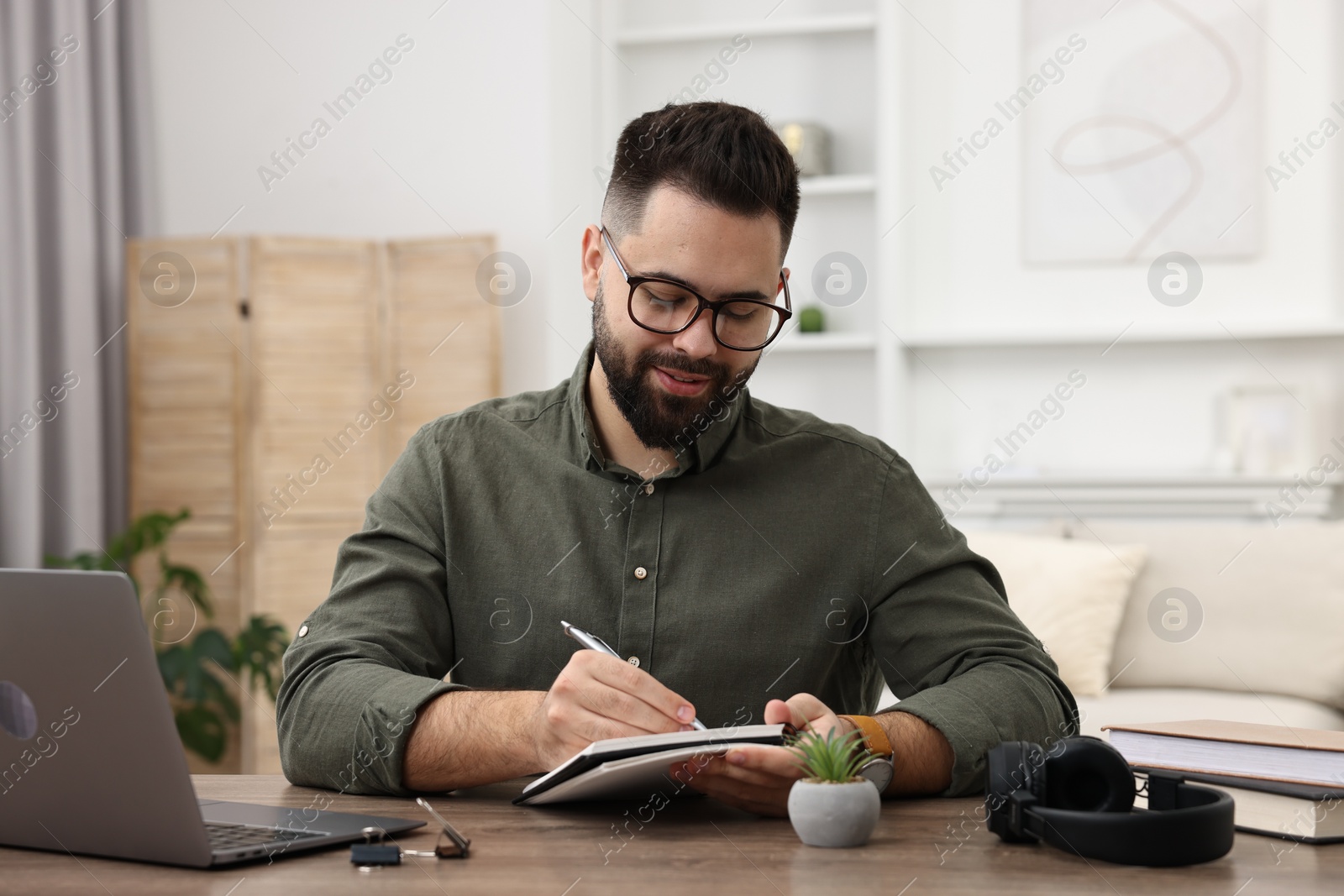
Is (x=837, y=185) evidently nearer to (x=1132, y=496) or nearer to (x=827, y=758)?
(x=1132, y=496)

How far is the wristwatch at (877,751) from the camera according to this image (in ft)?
3.67

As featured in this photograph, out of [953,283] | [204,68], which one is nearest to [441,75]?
[204,68]

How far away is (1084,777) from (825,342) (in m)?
3.06

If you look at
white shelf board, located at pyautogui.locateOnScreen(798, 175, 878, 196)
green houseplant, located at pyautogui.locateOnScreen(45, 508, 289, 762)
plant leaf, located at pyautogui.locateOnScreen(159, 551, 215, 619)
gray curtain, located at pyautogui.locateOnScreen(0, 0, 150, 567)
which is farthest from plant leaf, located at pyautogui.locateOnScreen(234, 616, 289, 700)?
white shelf board, located at pyautogui.locateOnScreen(798, 175, 878, 196)

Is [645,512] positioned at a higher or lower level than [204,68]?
lower

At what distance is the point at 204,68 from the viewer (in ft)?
14.2

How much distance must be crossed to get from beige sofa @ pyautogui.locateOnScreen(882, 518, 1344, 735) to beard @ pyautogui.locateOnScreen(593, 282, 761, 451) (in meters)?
1.79

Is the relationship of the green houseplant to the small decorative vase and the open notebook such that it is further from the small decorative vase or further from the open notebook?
the small decorative vase

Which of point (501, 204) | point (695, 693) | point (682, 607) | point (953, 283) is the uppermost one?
point (501, 204)

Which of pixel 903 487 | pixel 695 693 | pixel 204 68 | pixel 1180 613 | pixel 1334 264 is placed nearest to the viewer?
pixel 695 693

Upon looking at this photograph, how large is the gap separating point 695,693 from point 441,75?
325cm

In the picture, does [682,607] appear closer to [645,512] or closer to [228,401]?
[645,512]

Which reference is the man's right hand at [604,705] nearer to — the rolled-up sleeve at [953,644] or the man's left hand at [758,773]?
the man's left hand at [758,773]

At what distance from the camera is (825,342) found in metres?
3.97
